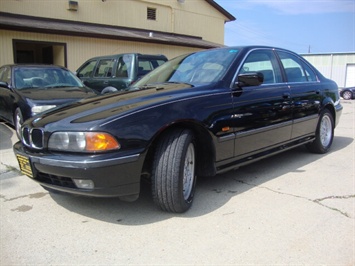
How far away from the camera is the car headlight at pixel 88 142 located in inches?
108

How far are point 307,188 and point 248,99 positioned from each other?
1249 millimetres

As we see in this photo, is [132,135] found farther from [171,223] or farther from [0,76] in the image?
[0,76]

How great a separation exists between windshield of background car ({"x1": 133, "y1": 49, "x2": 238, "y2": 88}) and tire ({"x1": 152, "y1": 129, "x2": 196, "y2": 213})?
3.15 ft

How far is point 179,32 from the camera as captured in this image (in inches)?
788

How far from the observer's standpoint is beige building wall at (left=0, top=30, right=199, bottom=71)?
12038 millimetres

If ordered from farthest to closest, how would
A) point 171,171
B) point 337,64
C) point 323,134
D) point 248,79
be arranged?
point 337,64, point 323,134, point 248,79, point 171,171

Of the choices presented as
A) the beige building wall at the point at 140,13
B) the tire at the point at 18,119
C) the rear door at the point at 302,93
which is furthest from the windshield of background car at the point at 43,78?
the beige building wall at the point at 140,13

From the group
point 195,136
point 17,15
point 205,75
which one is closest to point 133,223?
point 195,136

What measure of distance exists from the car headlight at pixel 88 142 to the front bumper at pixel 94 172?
0.06 m

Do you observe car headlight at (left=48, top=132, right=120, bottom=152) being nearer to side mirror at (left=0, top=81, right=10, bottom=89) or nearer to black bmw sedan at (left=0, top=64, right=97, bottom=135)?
black bmw sedan at (left=0, top=64, right=97, bottom=135)

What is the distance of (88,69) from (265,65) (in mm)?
6646

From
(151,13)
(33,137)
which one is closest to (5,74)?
(33,137)

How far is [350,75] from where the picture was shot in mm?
31703

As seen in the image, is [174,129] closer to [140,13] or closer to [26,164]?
[26,164]
